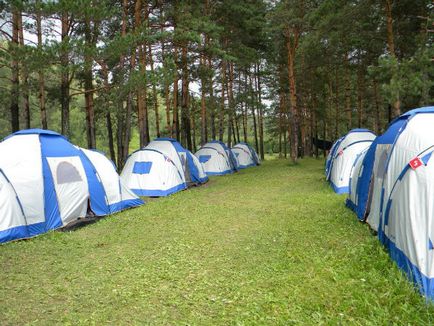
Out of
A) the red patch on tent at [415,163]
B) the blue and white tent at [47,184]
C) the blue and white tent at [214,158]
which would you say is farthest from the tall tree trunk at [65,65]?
the red patch on tent at [415,163]

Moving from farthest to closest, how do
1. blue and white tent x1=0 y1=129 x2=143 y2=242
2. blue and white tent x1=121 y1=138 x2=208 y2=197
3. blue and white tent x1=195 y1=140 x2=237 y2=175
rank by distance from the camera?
1. blue and white tent x1=195 y1=140 x2=237 y2=175
2. blue and white tent x1=121 y1=138 x2=208 y2=197
3. blue and white tent x1=0 y1=129 x2=143 y2=242

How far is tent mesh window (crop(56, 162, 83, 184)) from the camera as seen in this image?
746cm

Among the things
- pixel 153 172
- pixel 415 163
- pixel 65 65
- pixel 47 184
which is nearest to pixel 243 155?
pixel 153 172

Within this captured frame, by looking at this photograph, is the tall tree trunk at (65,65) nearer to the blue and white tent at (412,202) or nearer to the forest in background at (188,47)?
the forest in background at (188,47)

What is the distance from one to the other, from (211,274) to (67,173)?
445cm

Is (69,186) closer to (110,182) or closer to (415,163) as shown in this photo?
(110,182)

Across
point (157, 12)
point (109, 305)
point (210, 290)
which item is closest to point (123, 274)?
point (109, 305)

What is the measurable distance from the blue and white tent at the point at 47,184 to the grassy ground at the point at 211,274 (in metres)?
0.44

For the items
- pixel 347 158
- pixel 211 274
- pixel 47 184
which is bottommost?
pixel 211 274

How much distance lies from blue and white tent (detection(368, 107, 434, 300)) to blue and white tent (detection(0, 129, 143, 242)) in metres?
5.84

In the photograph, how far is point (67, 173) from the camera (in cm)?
763

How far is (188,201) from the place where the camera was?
10164mm

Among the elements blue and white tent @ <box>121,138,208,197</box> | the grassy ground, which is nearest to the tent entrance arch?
the grassy ground

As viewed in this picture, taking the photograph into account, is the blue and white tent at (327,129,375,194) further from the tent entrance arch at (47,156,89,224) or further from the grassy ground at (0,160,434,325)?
the tent entrance arch at (47,156,89,224)
